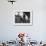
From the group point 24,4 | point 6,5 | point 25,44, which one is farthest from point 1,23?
point 25,44

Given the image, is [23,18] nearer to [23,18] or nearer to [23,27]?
[23,18]

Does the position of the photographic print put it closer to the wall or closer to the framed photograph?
the framed photograph

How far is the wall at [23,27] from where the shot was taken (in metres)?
4.45

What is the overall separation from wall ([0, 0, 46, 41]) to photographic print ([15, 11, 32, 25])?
133 millimetres

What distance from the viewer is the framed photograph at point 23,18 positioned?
4453 millimetres

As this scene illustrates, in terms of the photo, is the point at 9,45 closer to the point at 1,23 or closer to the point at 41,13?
the point at 1,23

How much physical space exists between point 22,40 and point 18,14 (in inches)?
44.2

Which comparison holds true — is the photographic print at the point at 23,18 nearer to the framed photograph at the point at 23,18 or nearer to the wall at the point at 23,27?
the framed photograph at the point at 23,18

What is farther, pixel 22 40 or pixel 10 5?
pixel 10 5

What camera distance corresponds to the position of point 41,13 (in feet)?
14.6

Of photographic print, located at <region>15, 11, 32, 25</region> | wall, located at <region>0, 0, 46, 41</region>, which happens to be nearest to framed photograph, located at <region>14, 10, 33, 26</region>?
photographic print, located at <region>15, 11, 32, 25</region>

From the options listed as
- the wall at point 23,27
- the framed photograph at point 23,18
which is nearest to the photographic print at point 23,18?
the framed photograph at point 23,18

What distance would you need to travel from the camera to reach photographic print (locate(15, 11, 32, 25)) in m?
4.45

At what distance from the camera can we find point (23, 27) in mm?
4484
